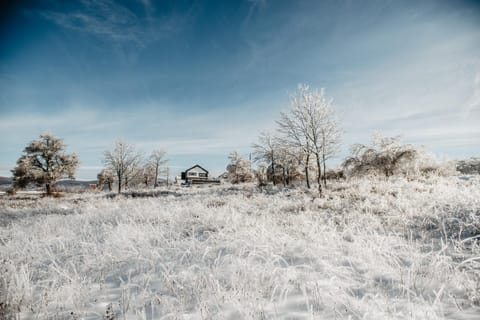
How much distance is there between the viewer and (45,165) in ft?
89.0

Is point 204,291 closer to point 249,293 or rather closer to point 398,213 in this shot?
point 249,293

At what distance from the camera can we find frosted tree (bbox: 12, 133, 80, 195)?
2553 cm

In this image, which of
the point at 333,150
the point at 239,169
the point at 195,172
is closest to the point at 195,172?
the point at 195,172

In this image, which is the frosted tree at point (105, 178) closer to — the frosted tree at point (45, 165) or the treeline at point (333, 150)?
the frosted tree at point (45, 165)

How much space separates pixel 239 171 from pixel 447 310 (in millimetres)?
42343

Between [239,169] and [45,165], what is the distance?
29708 millimetres

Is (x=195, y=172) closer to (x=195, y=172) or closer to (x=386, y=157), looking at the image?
(x=195, y=172)

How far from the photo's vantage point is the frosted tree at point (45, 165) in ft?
83.8

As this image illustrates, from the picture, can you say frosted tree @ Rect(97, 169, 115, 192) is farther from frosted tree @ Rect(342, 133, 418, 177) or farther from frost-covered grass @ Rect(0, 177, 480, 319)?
frost-covered grass @ Rect(0, 177, 480, 319)

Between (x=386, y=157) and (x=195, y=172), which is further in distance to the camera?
(x=195, y=172)

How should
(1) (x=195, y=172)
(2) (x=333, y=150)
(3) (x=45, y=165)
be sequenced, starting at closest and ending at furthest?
1. (2) (x=333, y=150)
2. (3) (x=45, y=165)
3. (1) (x=195, y=172)

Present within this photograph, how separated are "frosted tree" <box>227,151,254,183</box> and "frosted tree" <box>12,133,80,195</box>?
84.3 ft

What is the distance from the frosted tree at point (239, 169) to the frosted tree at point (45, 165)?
84.3 ft

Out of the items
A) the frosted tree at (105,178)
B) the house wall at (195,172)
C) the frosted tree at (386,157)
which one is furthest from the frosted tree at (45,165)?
the house wall at (195,172)
